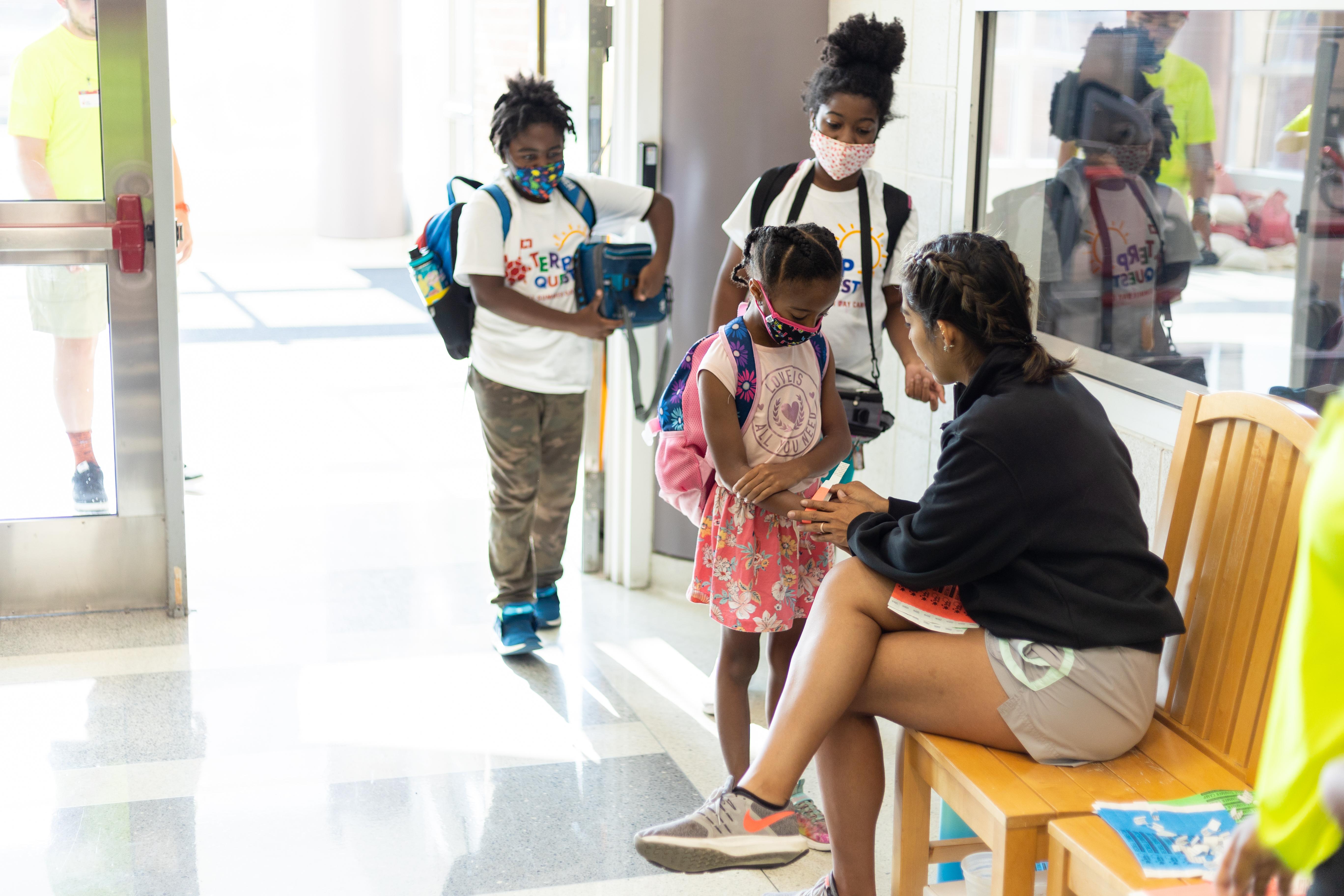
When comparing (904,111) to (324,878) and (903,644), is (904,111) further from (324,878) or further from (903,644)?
(324,878)

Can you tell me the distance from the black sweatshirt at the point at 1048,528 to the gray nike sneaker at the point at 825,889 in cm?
53

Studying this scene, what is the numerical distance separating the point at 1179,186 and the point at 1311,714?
1.54 metres

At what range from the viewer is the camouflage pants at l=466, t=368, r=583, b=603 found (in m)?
3.05

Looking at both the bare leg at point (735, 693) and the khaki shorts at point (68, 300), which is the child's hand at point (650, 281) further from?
the khaki shorts at point (68, 300)

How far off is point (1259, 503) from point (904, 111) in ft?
5.41

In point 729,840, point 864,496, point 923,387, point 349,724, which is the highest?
point 923,387

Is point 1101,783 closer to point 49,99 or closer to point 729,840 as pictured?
point 729,840

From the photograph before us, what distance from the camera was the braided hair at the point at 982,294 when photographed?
1.80 m

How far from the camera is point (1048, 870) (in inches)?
64.2

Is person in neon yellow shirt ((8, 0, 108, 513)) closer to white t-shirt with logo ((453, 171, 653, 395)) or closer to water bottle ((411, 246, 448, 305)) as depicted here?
water bottle ((411, 246, 448, 305))

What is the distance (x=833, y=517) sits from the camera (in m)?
1.97

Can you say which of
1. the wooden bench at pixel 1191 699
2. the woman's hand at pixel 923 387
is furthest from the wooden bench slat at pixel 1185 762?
the woman's hand at pixel 923 387

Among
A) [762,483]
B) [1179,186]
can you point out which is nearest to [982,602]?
[762,483]

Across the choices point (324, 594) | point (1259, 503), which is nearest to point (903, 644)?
point (1259, 503)
